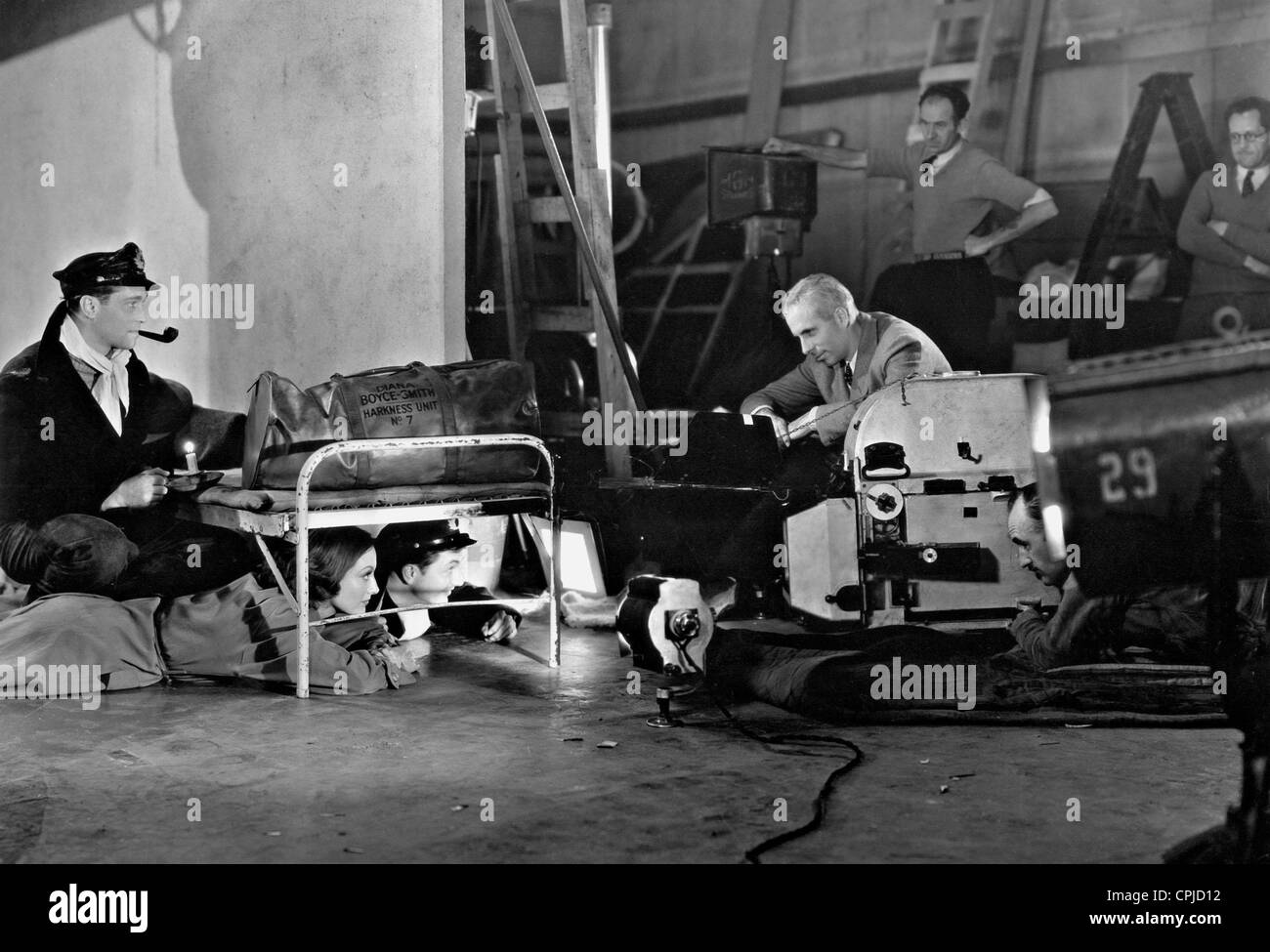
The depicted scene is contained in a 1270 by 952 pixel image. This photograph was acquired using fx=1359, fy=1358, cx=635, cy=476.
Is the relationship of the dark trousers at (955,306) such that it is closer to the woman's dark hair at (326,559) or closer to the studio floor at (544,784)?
the studio floor at (544,784)

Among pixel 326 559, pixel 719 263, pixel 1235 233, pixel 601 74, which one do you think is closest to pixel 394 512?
pixel 326 559

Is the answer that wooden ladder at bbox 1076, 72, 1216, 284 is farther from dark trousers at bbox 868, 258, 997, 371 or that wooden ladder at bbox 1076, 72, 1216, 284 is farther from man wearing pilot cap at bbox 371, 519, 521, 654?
man wearing pilot cap at bbox 371, 519, 521, 654

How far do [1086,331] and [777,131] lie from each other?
6.91 ft

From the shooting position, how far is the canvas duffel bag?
458 centimetres

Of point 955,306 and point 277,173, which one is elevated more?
point 277,173

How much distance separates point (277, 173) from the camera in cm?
579

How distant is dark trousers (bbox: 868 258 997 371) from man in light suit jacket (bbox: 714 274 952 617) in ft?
3.16

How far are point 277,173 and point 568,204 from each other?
128cm

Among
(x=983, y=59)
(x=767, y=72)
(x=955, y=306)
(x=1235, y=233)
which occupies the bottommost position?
(x=955, y=306)

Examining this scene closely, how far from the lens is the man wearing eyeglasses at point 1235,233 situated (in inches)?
229

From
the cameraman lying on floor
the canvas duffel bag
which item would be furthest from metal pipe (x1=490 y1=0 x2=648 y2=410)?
the cameraman lying on floor

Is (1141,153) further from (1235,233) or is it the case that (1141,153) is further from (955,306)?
(955,306)

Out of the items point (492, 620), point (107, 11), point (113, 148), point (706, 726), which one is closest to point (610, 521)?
point (492, 620)

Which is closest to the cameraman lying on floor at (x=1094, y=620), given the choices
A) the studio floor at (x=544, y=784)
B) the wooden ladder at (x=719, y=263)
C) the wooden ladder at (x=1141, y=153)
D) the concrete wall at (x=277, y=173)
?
the studio floor at (x=544, y=784)
